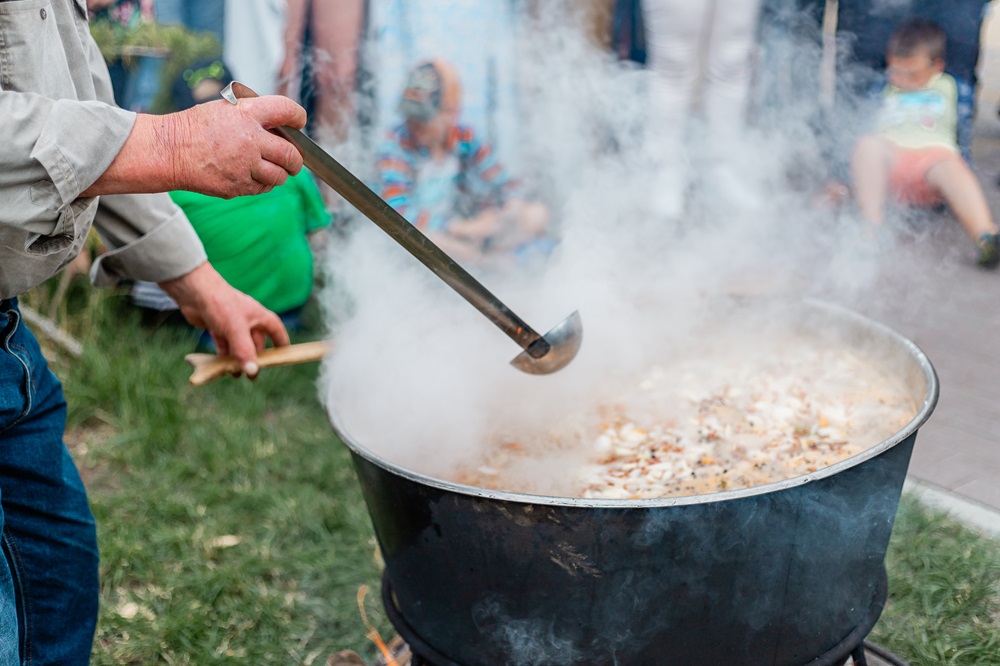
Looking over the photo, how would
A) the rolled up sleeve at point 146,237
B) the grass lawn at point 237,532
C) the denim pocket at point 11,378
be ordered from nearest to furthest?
the denim pocket at point 11,378 < the rolled up sleeve at point 146,237 < the grass lawn at point 237,532

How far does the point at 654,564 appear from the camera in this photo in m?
1.61

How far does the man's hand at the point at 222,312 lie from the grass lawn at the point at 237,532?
103 centimetres

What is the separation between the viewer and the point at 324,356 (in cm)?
220

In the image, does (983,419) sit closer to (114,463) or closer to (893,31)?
(893,31)

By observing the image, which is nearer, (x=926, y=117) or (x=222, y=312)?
(x=222, y=312)

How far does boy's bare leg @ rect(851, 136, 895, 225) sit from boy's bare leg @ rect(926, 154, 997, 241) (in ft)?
0.94

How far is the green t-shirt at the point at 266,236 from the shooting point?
4.07 meters

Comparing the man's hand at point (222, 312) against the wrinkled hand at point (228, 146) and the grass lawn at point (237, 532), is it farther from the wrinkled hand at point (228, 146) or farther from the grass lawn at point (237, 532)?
the grass lawn at point (237, 532)

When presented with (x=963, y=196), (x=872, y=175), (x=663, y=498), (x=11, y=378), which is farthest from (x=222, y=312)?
(x=963, y=196)

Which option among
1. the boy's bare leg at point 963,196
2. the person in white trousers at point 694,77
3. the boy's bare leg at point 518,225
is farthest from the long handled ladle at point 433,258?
the boy's bare leg at point 963,196

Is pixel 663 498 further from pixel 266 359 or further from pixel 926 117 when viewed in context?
pixel 926 117

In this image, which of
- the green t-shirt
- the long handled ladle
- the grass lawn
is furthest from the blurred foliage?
the long handled ladle

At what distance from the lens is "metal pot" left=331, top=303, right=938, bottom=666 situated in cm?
159

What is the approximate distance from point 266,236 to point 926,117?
3675 millimetres
